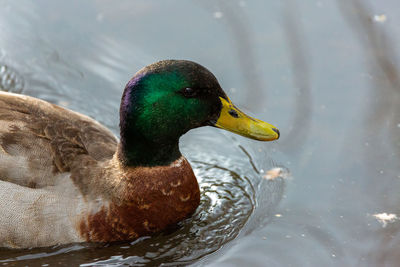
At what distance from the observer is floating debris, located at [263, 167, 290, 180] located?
6.18 metres

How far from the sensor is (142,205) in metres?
5.28

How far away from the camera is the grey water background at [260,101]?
5312 millimetres

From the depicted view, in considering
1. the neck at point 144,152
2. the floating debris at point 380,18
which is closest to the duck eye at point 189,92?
the neck at point 144,152

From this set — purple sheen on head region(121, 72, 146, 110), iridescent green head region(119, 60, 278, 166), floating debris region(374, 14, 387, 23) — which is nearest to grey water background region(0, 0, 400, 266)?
floating debris region(374, 14, 387, 23)

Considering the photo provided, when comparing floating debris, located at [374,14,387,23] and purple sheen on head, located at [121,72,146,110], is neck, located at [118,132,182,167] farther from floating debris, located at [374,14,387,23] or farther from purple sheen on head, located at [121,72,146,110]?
floating debris, located at [374,14,387,23]

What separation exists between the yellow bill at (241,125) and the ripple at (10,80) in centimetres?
304

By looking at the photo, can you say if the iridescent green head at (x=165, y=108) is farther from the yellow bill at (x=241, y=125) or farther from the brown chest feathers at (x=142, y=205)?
the brown chest feathers at (x=142, y=205)

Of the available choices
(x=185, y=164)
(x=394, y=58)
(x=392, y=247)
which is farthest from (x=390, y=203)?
(x=394, y=58)

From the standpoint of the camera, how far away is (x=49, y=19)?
8328 mm

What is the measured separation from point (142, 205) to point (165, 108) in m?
0.82

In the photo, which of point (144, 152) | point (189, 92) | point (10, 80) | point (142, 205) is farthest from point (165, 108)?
point (10, 80)

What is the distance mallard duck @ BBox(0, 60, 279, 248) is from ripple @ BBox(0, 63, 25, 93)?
1879 millimetres

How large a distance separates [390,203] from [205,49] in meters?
3.07

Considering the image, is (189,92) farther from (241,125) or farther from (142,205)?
(142,205)
